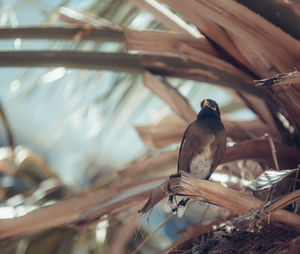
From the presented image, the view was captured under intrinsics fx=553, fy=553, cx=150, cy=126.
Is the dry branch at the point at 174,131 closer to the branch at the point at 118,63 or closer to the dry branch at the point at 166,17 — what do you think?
the branch at the point at 118,63

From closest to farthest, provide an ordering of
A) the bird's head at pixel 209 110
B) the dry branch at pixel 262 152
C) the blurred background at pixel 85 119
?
the dry branch at pixel 262 152 < the blurred background at pixel 85 119 < the bird's head at pixel 209 110

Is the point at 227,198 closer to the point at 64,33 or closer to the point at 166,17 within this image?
the point at 166,17

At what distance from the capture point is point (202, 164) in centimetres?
193

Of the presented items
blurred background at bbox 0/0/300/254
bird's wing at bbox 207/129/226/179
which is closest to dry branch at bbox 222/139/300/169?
bird's wing at bbox 207/129/226/179

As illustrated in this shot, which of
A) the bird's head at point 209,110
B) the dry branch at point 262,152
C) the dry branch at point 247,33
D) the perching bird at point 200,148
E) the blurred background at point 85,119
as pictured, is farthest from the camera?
the bird's head at point 209,110

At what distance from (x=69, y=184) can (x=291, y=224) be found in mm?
1217

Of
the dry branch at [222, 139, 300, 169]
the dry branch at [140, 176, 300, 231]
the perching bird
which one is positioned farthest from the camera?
the perching bird

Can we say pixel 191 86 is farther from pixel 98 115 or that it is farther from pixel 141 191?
pixel 141 191

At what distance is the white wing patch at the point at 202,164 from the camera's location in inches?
75.0

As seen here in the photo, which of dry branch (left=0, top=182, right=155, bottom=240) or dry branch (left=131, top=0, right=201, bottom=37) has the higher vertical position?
dry branch (left=131, top=0, right=201, bottom=37)

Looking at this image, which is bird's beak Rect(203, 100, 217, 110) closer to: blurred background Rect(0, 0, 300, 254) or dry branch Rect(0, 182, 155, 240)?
blurred background Rect(0, 0, 300, 254)

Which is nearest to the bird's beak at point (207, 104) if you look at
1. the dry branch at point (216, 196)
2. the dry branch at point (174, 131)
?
the dry branch at point (174, 131)

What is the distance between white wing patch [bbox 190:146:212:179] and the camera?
1.91m

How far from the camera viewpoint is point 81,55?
1.82 metres
